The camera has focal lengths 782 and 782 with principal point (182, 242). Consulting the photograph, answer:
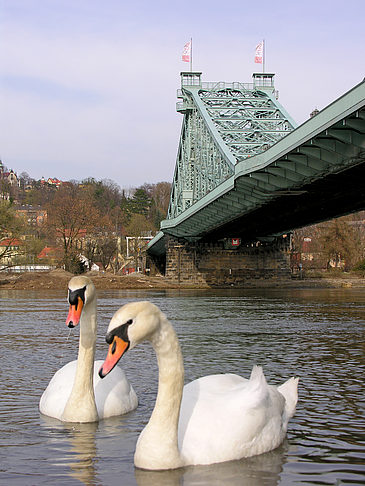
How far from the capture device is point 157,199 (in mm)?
136250

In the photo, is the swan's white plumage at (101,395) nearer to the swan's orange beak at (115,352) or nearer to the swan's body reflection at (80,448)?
the swan's body reflection at (80,448)

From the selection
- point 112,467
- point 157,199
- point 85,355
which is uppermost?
point 157,199

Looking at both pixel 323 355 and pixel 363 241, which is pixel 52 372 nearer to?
pixel 323 355

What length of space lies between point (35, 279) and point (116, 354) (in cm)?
4431

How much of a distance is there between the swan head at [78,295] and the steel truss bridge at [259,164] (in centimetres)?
1146

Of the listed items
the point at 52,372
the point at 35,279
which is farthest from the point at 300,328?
the point at 35,279

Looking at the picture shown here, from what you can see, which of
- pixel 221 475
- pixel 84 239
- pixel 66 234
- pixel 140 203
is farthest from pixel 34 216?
pixel 221 475

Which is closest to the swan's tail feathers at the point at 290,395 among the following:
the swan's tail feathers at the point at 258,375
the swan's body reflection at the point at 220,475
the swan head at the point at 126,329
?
the swan's tail feathers at the point at 258,375

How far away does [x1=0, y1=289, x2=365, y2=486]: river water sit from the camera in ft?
17.9

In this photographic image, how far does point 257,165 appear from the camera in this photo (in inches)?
1097

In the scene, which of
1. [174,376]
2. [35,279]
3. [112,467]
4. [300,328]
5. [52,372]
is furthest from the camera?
[35,279]

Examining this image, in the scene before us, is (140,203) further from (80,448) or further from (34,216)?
(80,448)

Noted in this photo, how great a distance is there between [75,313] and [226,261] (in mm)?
53116

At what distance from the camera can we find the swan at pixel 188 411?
481cm
